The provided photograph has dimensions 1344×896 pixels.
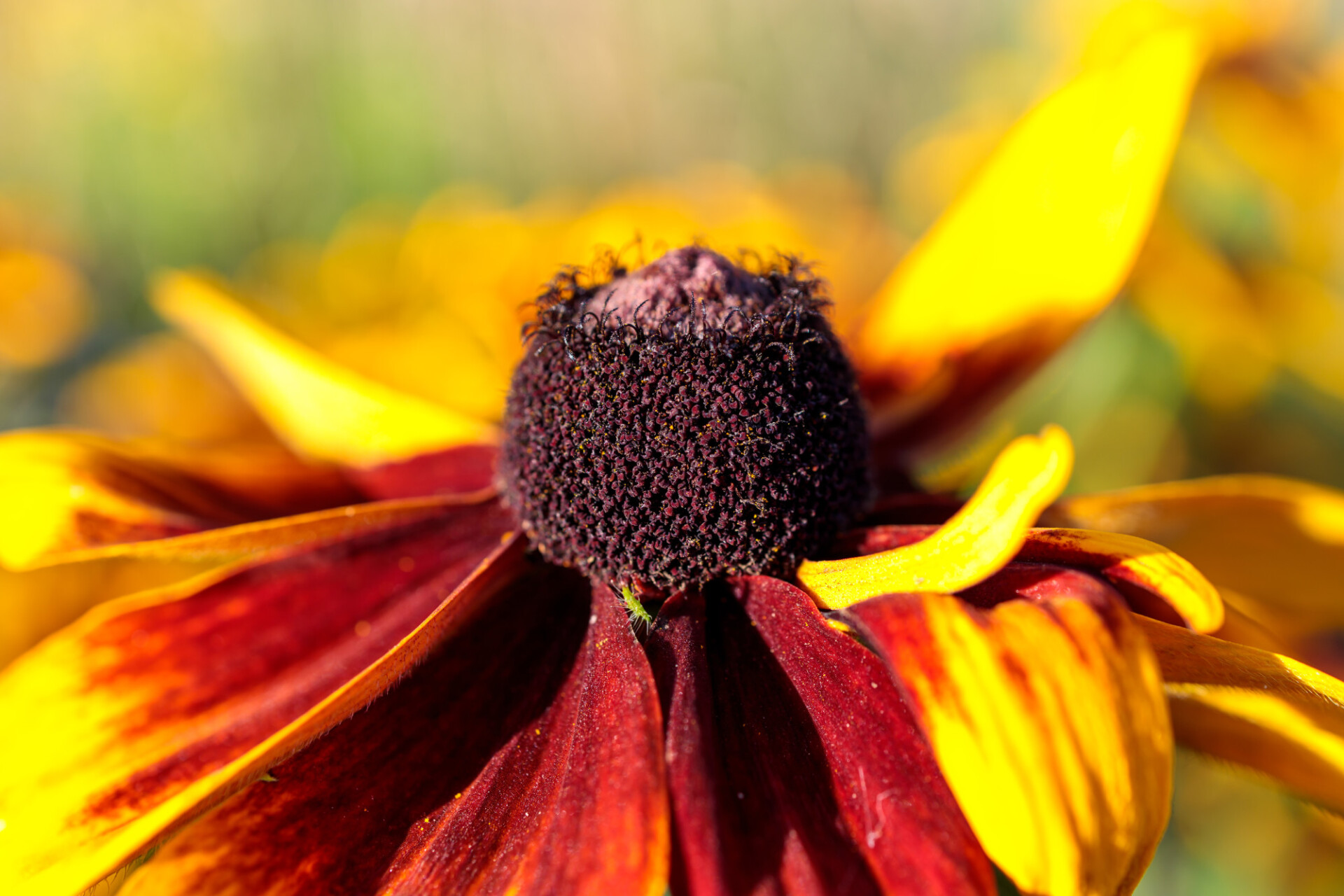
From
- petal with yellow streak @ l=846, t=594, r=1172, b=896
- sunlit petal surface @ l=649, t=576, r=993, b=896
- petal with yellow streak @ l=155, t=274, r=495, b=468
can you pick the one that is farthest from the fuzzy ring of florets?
petal with yellow streak @ l=155, t=274, r=495, b=468

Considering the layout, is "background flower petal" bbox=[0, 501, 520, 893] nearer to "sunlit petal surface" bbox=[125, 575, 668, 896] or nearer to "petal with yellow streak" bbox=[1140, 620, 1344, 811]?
"sunlit petal surface" bbox=[125, 575, 668, 896]

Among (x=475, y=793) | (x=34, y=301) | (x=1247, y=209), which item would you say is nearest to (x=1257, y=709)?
(x=475, y=793)

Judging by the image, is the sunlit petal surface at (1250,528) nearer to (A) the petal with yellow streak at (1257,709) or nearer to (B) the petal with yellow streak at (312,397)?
(A) the petal with yellow streak at (1257,709)

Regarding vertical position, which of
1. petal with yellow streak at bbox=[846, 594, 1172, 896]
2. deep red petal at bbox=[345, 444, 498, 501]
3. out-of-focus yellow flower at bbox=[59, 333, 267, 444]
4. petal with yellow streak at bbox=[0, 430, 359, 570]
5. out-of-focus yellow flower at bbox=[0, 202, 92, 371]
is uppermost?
out-of-focus yellow flower at bbox=[0, 202, 92, 371]

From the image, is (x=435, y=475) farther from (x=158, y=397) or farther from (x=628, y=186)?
(x=628, y=186)

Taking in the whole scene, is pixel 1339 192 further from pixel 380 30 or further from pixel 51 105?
pixel 51 105

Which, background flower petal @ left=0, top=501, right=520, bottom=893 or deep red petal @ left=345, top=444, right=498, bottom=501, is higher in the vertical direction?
deep red petal @ left=345, top=444, right=498, bottom=501
